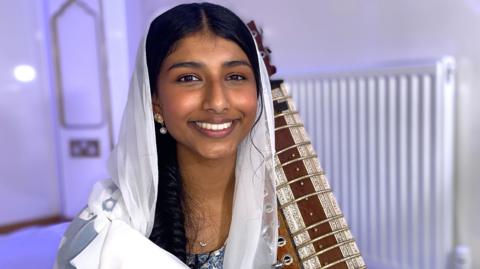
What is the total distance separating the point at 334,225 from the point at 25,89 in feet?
8.13

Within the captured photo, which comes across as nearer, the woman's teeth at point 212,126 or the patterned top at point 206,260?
the woman's teeth at point 212,126

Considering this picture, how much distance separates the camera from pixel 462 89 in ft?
5.64

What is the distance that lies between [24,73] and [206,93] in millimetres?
2401

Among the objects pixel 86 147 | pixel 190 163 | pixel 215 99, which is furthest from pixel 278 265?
pixel 86 147

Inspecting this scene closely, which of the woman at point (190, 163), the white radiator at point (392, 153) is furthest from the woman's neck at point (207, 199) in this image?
the white radiator at point (392, 153)

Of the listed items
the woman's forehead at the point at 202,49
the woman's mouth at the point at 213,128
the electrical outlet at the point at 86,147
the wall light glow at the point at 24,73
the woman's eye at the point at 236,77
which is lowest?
the electrical outlet at the point at 86,147

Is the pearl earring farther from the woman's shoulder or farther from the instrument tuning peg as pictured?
the instrument tuning peg

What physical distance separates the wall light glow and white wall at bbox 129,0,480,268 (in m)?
1.53

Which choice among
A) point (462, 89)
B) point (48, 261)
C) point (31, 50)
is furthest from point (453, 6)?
point (31, 50)

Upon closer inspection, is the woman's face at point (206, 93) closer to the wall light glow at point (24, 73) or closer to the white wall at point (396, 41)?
the white wall at point (396, 41)

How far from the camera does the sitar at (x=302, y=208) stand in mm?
932

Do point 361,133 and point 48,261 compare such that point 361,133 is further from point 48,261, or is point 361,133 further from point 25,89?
point 25,89

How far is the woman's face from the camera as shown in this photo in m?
0.81

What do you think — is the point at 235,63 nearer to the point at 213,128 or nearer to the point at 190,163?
the point at 213,128
